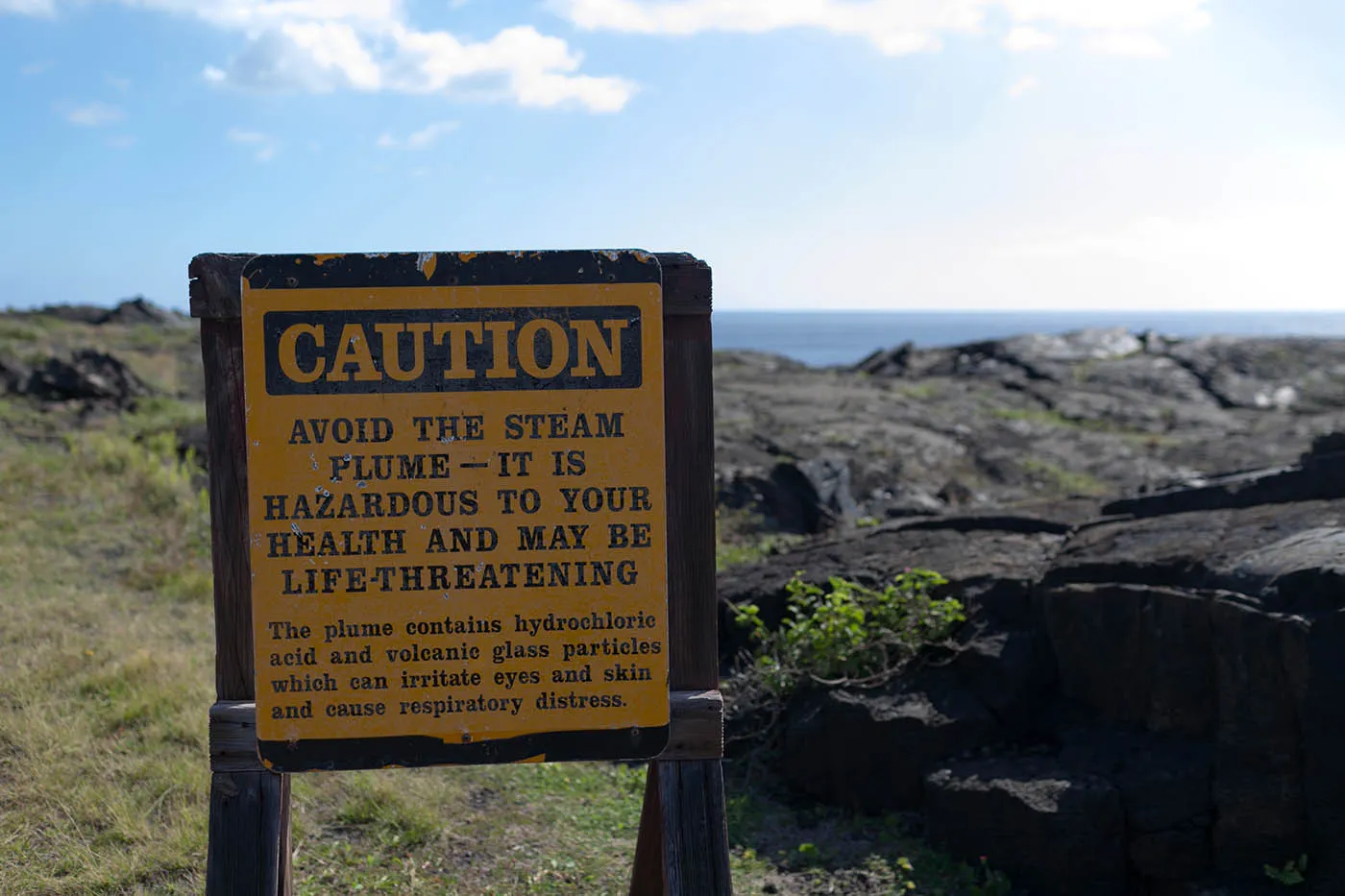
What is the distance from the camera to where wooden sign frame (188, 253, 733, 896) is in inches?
113

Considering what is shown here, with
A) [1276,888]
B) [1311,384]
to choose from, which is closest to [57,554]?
[1276,888]

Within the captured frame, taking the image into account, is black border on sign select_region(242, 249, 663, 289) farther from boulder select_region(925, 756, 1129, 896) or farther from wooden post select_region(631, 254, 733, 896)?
boulder select_region(925, 756, 1129, 896)

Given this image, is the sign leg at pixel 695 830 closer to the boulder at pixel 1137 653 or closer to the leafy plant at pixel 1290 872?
the leafy plant at pixel 1290 872

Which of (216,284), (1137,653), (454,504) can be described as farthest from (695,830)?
(1137,653)

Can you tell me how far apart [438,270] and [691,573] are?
3.57 ft

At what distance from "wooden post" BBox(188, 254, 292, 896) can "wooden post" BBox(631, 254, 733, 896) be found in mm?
1085

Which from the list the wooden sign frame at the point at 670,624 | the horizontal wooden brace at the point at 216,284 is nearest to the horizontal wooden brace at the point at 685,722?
the wooden sign frame at the point at 670,624

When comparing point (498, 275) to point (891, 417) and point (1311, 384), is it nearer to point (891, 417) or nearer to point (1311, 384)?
point (891, 417)

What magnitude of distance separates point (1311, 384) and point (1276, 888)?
749 inches

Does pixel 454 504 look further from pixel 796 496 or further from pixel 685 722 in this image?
pixel 796 496

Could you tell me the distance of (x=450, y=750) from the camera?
2869mm

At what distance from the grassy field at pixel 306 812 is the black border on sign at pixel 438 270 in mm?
2608

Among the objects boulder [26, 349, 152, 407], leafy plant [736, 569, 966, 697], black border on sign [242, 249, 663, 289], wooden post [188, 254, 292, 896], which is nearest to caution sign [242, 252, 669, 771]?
black border on sign [242, 249, 663, 289]

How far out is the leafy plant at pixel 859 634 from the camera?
222 inches
